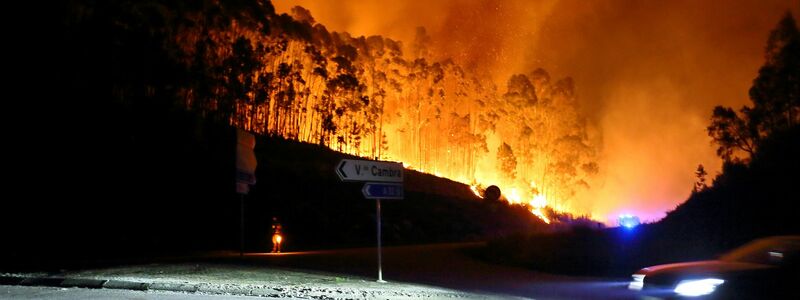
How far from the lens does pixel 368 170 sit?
14.4m

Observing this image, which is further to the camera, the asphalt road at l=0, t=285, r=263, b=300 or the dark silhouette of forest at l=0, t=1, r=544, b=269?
the dark silhouette of forest at l=0, t=1, r=544, b=269

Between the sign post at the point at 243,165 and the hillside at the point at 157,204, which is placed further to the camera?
the hillside at the point at 157,204

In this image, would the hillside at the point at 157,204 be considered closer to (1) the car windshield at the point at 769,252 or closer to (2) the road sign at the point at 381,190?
(2) the road sign at the point at 381,190

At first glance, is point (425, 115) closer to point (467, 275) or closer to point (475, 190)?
point (475, 190)

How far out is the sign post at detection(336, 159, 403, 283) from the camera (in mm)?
13898

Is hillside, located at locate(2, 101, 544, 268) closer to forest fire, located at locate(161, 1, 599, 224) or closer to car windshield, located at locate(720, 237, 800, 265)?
car windshield, located at locate(720, 237, 800, 265)

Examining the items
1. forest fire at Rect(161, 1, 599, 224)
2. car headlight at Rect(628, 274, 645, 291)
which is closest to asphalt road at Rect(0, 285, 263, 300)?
car headlight at Rect(628, 274, 645, 291)

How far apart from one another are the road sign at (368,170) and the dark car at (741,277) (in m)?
5.72

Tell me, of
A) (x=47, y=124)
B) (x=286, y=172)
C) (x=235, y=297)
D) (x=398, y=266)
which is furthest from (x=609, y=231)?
(x=286, y=172)

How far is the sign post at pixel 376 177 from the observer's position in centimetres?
1390

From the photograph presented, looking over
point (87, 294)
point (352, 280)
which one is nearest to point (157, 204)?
point (352, 280)

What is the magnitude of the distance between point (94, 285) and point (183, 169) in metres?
20.5

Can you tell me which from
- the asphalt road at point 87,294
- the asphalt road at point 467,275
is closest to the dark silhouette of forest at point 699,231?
the asphalt road at point 467,275

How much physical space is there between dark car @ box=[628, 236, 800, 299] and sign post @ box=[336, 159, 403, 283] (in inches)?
220
